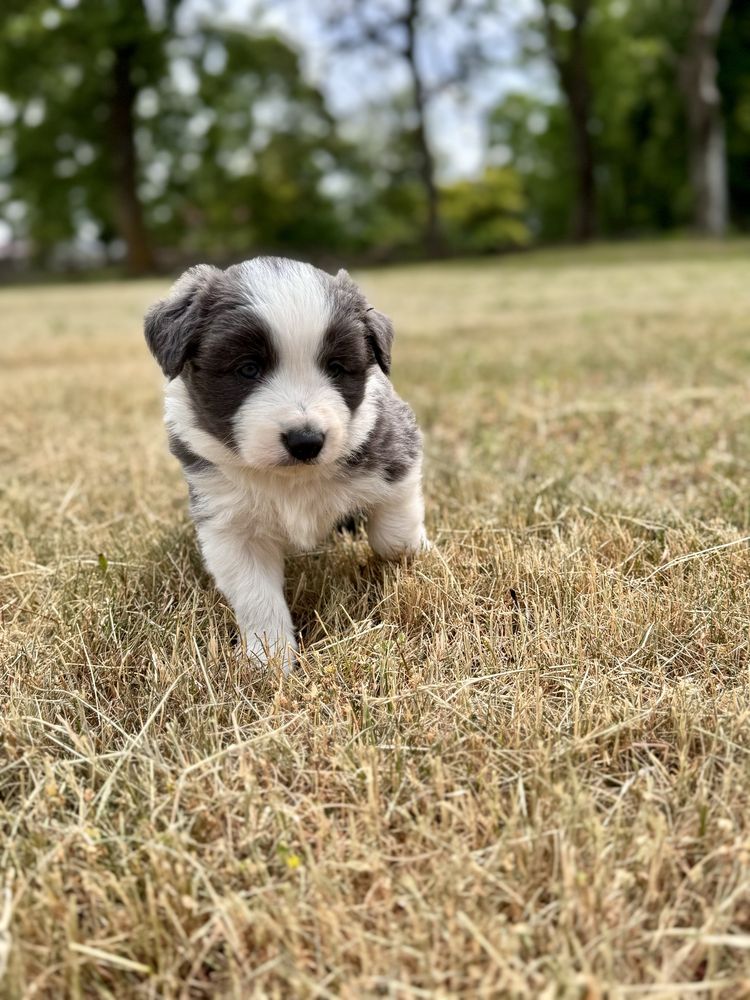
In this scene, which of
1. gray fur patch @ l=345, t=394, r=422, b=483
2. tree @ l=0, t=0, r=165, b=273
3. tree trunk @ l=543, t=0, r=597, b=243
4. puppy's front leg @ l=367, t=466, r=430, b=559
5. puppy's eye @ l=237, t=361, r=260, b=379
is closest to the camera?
puppy's eye @ l=237, t=361, r=260, b=379

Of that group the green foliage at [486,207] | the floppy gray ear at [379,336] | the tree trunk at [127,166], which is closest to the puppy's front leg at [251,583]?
the floppy gray ear at [379,336]

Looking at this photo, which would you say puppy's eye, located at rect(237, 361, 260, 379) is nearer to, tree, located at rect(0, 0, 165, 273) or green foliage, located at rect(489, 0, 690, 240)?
tree, located at rect(0, 0, 165, 273)

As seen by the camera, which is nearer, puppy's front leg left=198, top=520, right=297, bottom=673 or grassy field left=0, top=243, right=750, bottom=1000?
grassy field left=0, top=243, right=750, bottom=1000

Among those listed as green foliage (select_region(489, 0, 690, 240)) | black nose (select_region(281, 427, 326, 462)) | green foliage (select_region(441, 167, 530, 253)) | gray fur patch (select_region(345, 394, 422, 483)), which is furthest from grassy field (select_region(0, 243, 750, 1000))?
green foliage (select_region(441, 167, 530, 253))

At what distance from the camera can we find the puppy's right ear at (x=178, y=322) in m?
2.72

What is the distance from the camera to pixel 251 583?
2742 mm

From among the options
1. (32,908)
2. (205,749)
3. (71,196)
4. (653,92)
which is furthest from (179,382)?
(653,92)

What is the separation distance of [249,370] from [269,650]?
0.85m

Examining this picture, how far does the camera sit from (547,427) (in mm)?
5141

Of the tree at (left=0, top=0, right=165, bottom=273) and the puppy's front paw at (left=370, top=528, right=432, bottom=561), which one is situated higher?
the tree at (left=0, top=0, right=165, bottom=273)

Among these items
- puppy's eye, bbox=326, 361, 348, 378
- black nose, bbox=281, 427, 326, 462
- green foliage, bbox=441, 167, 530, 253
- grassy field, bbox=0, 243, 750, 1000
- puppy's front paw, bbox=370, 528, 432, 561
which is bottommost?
grassy field, bbox=0, 243, 750, 1000

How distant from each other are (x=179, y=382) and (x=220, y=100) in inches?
1498

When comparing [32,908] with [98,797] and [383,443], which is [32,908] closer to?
[98,797]

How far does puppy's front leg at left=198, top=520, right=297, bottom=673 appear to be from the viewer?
265 centimetres
